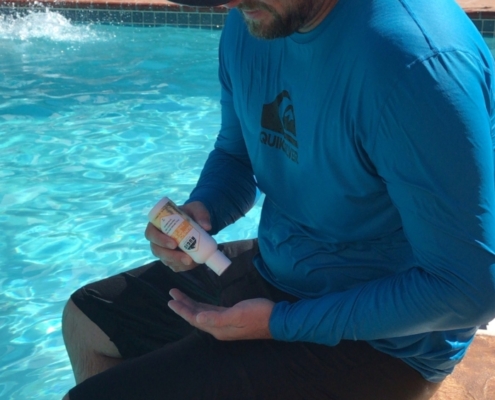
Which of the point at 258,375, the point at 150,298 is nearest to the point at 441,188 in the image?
the point at 258,375

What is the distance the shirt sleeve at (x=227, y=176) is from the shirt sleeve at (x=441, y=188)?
31.3 inches

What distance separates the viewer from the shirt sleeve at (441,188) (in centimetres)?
140

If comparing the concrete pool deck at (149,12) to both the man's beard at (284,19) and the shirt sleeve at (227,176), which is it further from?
the man's beard at (284,19)

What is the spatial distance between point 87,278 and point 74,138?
2147mm

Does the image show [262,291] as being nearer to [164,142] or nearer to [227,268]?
[227,268]

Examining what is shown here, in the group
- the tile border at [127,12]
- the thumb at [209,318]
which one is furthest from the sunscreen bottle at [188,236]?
the tile border at [127,12]

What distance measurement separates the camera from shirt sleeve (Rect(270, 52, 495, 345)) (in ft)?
4.58

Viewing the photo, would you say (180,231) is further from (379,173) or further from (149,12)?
(149,12)

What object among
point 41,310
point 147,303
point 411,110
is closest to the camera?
point 411,110

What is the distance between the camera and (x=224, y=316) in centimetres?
176

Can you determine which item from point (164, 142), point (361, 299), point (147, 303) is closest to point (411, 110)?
point (361, 299)

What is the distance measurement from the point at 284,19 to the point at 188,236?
68cm

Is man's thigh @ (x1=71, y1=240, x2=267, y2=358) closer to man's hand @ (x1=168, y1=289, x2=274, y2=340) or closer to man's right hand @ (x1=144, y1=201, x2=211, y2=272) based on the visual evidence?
man's right hand @ (x1=144, y1=201, x2=211, y2=272)

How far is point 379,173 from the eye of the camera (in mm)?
1562
